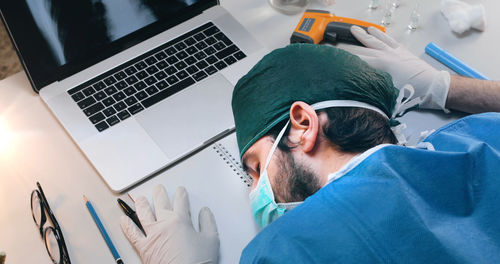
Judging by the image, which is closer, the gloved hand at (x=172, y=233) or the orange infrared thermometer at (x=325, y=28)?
the gloved hand at (x=172, y=233)

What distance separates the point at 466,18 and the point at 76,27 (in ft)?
3.46

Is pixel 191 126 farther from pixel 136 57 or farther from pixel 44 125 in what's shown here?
pixel 44 125

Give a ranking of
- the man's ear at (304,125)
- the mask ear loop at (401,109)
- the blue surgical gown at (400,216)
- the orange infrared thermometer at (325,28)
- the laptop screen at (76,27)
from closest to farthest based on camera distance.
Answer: the blue surgical gown at (400,216) → the man's ear at (304,125) → the mask ear loop at (401,109) → the laptop screen at (76,27) → the orange infrared thermometer at (325,28)

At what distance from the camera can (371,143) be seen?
919 mm

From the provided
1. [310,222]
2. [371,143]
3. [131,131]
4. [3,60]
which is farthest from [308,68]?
[3,60]

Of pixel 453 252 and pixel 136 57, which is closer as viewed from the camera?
pixel 453 252

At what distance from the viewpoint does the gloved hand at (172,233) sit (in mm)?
1038

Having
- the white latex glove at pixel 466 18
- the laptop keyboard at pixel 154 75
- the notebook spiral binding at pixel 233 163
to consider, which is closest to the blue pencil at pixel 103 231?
the laptop keyboard at pixel 154 75

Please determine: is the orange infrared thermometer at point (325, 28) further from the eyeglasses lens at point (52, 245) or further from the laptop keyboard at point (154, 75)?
the eyeglasses lens at point (52, 245)

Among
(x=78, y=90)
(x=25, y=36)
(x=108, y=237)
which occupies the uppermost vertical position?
(x=25, y=36)

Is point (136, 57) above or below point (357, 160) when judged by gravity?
below

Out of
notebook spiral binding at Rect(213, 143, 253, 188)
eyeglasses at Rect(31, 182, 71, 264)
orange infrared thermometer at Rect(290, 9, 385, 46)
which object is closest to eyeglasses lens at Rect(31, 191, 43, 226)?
eyeglasses at Rect(31, 182, 71, 264)

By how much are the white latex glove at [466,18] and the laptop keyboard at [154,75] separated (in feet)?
2.02

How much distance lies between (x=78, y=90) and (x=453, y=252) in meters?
0.94
